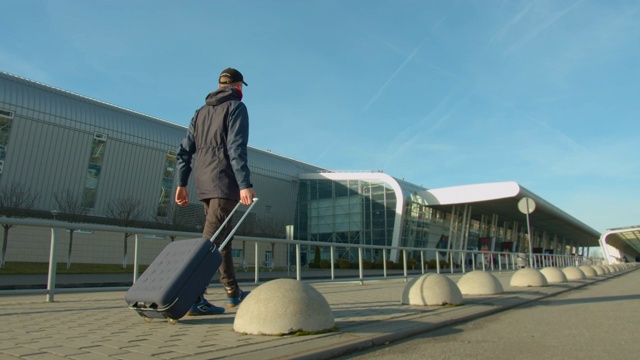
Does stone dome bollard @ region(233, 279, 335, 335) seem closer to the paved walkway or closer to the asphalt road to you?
the paved walkway

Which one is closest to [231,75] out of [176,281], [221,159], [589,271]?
[221,159]

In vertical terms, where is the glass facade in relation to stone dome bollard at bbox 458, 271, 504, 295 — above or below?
above

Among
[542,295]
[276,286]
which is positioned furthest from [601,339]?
[542,295]

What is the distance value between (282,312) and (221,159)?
170 cm

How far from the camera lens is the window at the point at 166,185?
38.6m

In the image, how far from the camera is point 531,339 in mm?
4414

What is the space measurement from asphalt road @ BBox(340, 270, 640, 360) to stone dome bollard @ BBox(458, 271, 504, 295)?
2440mm

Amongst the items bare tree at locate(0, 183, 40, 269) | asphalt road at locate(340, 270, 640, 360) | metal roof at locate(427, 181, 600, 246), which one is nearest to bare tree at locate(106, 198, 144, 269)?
bare tree at locate(0, 183, 40, 269)

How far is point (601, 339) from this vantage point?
175 inches

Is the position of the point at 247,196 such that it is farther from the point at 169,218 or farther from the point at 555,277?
the point at 169,218

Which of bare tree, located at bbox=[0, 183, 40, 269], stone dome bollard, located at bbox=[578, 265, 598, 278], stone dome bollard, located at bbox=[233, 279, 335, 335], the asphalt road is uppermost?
bare tree, located at bbox=[0, 183, 40, 269]

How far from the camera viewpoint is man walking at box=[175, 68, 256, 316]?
471cm

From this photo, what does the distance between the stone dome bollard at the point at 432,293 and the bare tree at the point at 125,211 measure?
29.6 metres

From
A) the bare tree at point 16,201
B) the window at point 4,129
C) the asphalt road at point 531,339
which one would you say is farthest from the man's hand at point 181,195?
the window at point 4,129
